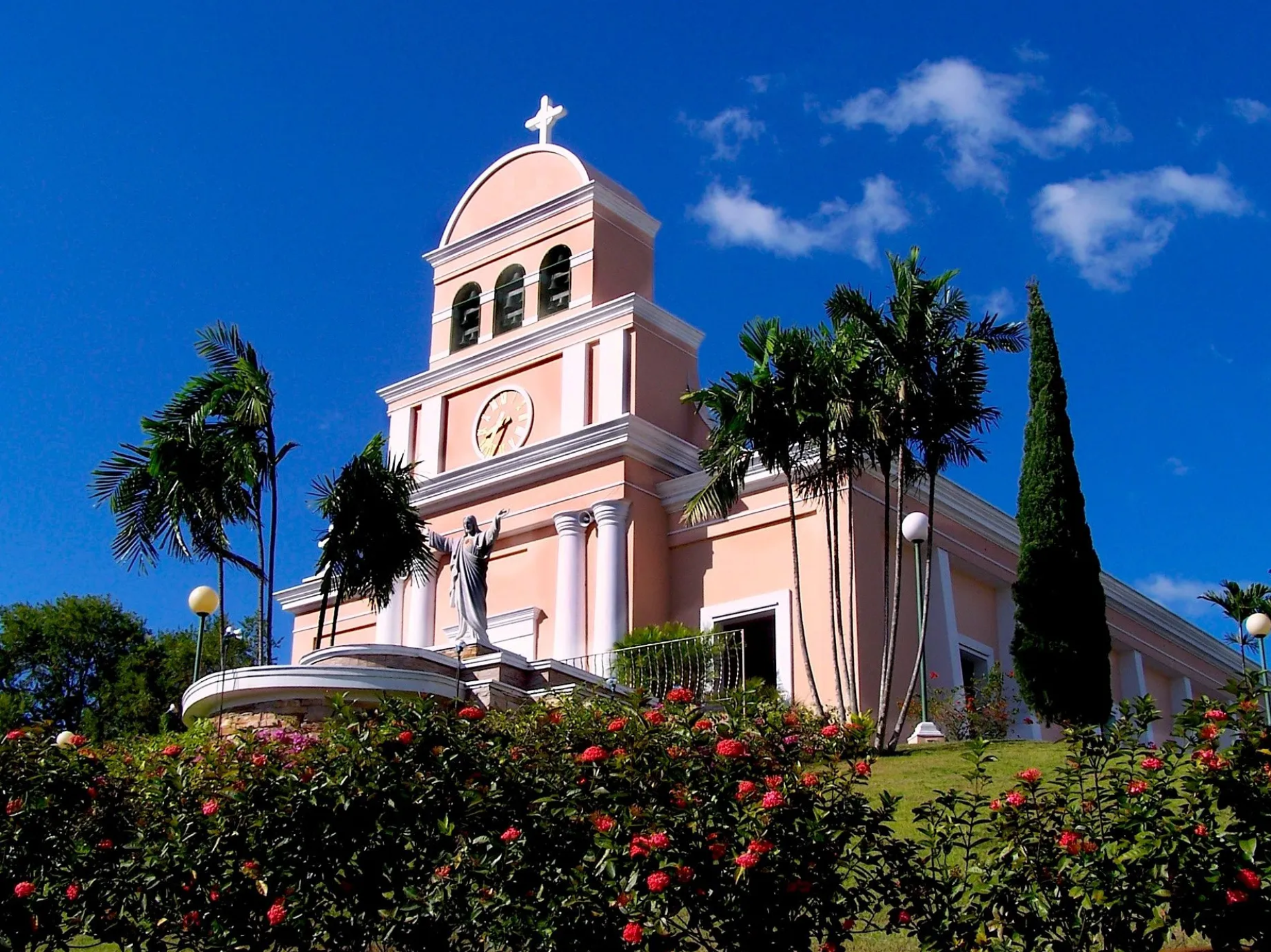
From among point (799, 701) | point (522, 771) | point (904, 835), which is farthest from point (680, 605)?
point (522, 771)

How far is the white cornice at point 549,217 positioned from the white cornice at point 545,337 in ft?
6.77

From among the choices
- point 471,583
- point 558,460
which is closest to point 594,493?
point 558,460

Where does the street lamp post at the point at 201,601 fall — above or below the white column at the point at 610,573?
below

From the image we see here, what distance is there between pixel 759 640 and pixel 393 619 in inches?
265

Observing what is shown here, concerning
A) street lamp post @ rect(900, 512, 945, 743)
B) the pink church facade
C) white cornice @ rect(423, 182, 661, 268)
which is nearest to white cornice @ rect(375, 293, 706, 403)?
the pink church facade

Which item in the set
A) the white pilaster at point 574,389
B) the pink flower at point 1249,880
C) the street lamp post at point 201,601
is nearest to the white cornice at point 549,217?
the white pilaster at point 574,389

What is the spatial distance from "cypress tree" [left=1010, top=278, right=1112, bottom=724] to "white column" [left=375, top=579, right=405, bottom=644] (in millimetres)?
10892

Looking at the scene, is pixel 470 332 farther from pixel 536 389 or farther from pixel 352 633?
pixel 352 633

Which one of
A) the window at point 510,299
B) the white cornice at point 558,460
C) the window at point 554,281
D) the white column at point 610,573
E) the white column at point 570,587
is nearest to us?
the white column at point 610,573

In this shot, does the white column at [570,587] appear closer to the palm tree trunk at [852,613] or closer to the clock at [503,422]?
the clock at [503,422]

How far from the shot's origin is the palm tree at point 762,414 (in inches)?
745

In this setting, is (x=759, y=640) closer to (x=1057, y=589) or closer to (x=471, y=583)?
(x=1057, y=589)

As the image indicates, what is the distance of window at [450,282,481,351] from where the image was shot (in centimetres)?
2842

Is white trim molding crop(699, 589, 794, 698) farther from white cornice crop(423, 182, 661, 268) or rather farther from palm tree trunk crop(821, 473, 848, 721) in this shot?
white cornice crop(423, 182, 661, 268)
